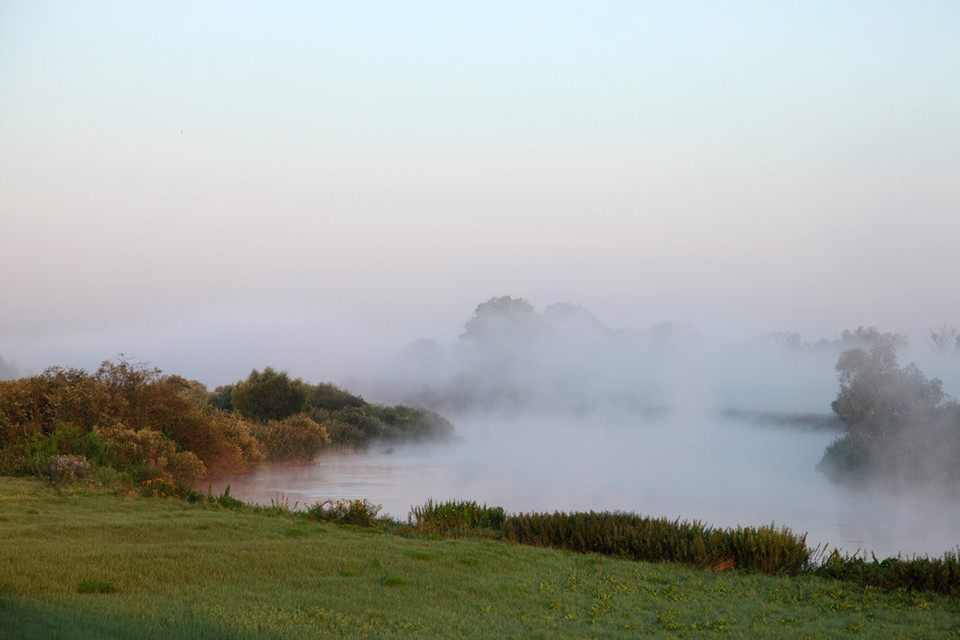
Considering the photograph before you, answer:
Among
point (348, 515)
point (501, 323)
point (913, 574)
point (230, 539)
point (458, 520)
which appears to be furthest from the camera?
point (501, 323)

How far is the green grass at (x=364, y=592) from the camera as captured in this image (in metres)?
7.32

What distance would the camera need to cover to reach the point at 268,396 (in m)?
47.0

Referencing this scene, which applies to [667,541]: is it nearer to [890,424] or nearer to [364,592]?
[364,592]

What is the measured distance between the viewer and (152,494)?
17.5 metres

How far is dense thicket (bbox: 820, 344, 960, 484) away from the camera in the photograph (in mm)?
34406

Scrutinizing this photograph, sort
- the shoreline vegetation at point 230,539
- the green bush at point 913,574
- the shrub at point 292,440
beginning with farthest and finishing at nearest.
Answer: the shrub at point 292,440, the green bush at point 913,574, the shoreline vegetation at point 230,539

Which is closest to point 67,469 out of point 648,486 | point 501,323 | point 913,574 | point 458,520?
point 458,520

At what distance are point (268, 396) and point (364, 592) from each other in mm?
39801

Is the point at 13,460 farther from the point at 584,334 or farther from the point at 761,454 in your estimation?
the point at 584,334

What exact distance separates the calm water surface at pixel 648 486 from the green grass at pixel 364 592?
4.20m

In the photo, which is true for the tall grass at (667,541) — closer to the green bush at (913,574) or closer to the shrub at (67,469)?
the green bush at (913,574)

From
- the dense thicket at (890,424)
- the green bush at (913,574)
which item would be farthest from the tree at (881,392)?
the green bush at (913,574)

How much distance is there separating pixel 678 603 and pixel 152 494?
41.7 ft

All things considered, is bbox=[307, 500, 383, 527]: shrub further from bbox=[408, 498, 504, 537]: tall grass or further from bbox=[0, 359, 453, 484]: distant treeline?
bbox=[0, 359, 453, 484]: distant treeline
